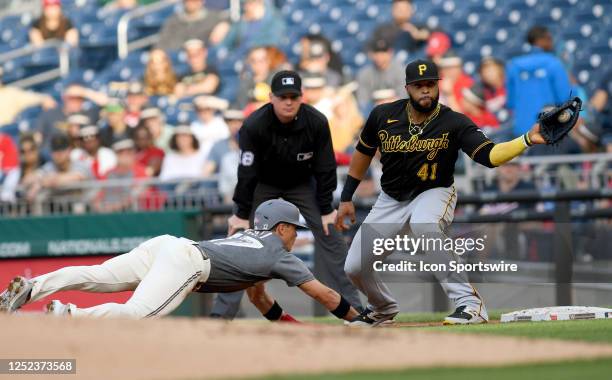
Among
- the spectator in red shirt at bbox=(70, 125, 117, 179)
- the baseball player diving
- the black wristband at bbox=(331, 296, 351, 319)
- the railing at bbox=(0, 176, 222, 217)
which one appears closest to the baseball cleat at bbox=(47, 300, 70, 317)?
the baseball player diving

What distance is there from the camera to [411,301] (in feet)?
38.5

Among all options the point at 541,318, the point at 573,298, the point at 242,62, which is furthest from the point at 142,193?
the point at 541,318

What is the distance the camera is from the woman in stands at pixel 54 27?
63.1ft

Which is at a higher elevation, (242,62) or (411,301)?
(242,62)

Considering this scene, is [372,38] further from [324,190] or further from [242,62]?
[324,190]

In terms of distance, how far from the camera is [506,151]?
803 cm

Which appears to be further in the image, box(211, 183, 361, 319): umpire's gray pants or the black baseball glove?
box(211, 183, 361, 319): umpire's gray pants

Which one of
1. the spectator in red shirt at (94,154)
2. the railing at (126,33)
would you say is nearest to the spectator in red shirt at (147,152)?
the spectator in red shirt at (94,154)

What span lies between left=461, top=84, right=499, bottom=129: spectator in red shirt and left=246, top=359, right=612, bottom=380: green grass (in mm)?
8879

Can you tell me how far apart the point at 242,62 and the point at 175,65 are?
1.30 meters

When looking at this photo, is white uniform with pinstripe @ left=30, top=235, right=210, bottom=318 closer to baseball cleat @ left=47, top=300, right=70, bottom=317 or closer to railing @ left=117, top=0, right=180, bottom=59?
baseball cleat @ left=47, top=300, right=70, bottom=317

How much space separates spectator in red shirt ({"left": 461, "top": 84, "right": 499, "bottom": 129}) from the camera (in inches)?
565

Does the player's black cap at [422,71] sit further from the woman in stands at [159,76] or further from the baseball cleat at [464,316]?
the woman in stands at [159,76]
